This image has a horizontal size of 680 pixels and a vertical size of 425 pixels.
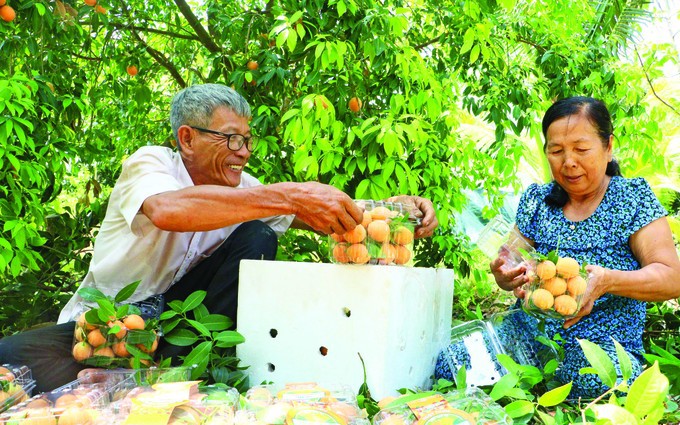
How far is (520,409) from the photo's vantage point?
1.45 m

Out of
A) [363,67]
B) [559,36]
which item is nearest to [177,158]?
[363,67]

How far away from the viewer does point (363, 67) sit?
270 cm

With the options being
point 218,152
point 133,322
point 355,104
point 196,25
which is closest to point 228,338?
point 133,322

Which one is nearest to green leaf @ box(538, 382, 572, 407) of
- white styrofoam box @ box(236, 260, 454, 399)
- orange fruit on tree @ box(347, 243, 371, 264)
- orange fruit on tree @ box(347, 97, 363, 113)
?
white styrofoam box @ box(236, 260, 454, 399)

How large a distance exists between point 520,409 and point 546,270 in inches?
19.5

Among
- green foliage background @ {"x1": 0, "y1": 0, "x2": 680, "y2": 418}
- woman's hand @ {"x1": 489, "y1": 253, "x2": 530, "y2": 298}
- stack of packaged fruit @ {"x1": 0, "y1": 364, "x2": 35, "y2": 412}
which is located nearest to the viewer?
stack of packaged fruit @ {"x1": 0, "y1": 364, "x2": 35, "y2": 412}

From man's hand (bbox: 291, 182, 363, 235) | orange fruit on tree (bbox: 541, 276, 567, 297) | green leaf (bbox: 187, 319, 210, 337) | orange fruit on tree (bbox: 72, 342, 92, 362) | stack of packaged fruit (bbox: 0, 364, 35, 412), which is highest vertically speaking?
man's hand (bbox: 291, 182, 363, 235)

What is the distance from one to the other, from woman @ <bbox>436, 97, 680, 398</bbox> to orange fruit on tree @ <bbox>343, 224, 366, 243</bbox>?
0.51 m

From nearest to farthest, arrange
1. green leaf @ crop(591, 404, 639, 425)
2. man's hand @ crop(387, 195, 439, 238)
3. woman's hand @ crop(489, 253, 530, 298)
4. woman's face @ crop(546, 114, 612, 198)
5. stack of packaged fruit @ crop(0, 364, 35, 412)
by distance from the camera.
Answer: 1. green leaf @ crop(591, 404, 639, 425)
2. stack of packaged fruit @ crop(0, 364, 35, 412)
3. woman's hand @ crop(489, 253, 530, 298)
4. woman's face @ crop(546, 114, 612, 198)
5. man's hand @ crop(387, 195, 439, 238)

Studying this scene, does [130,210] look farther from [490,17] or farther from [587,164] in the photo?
[490,17]

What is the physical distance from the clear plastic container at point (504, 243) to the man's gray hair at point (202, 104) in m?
0.95

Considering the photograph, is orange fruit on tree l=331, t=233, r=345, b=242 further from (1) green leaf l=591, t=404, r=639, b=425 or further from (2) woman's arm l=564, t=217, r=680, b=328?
(1) green leaf l=591, t=404, r=639, b=425

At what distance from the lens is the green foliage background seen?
7.71 ft

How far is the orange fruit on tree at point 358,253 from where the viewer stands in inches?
68.6
